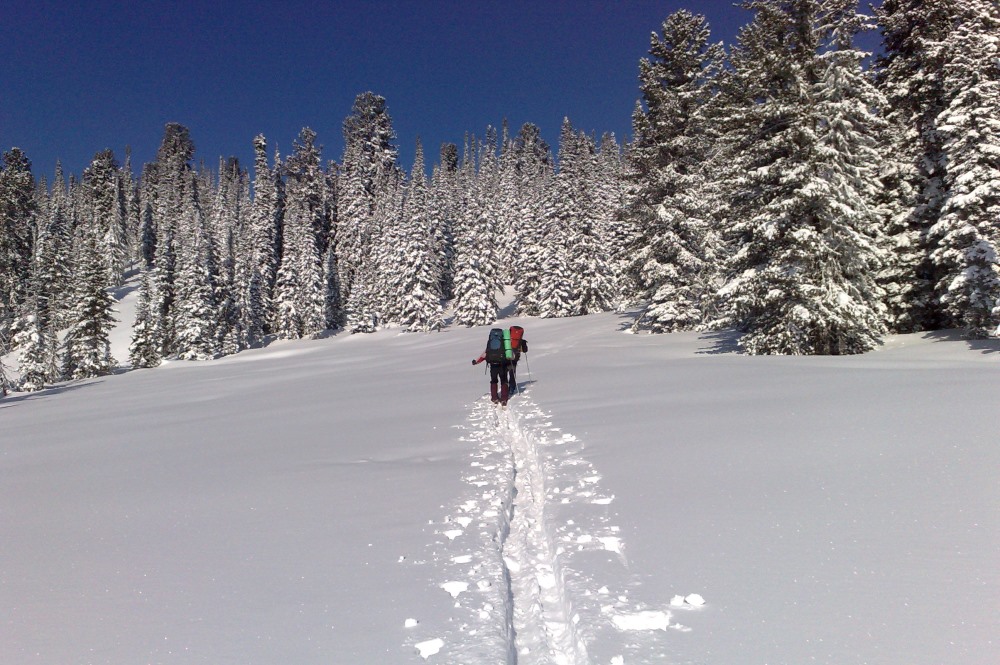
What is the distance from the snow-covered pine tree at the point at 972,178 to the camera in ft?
53.4

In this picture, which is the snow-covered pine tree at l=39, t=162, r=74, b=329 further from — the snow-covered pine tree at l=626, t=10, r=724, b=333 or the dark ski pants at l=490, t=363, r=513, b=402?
the dark ski pants at l=490, t=363, r=513, b=402

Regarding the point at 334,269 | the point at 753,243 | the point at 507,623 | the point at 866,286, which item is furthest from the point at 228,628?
the point at 334,269

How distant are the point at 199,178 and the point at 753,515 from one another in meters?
124

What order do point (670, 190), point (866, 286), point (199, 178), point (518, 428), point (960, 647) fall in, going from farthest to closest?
point (199, 178) → point (670, 190) → point (866, 286) → point (518, 428) → point (960, 647)

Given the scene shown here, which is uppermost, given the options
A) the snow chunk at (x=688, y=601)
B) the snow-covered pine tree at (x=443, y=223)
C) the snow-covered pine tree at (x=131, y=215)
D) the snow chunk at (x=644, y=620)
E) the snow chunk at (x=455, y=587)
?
the snow-covered pine tree at (x=131, y=215)

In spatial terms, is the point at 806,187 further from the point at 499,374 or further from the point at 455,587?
the point at 455,587

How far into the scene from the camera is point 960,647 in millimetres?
3068

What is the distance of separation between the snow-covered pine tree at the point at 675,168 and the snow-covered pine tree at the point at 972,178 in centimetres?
881

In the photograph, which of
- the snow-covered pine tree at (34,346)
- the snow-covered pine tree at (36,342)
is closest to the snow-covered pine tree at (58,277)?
the snow-covered pine tree at (36,342)

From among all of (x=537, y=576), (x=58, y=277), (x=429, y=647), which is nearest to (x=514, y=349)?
(x=537, y=576)

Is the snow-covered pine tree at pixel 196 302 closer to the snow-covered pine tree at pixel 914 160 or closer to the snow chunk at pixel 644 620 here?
the snow-covered pine tree at pixel 914 160

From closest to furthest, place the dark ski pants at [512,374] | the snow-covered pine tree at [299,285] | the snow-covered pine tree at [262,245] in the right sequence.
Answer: the dark ski pants at [512,374]
the snow-covered pine tree at [299,285]
the snow-covered pine tree at [262,245]

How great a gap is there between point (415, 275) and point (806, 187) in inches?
1506

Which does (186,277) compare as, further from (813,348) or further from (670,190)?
(813,348)
